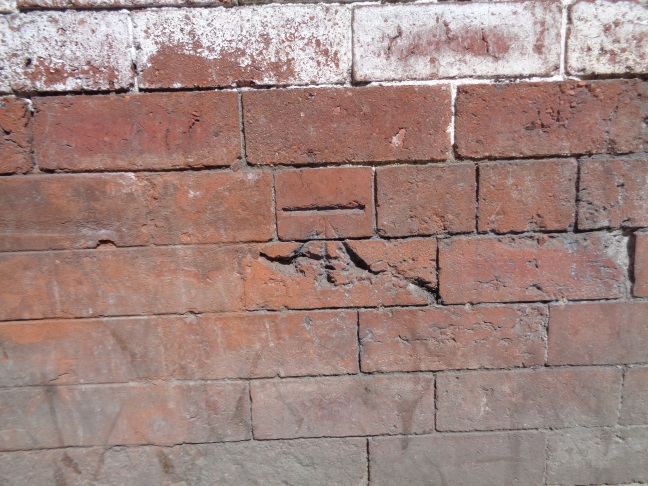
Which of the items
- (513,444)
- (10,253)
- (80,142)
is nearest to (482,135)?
(513,444)

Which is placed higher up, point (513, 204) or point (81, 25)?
point (81, 25)

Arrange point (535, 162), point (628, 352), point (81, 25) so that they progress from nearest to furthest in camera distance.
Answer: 1. point (81, 25)
2. point (535, 162)
3. point (628, 352)

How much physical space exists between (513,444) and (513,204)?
4.61 ft

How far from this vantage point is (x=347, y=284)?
232 cm

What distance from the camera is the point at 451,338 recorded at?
7.78ft

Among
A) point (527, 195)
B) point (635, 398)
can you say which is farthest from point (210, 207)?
point (635, 398)

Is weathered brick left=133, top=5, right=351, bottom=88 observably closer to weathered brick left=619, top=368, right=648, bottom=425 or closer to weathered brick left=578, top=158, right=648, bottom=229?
weathered brick left=578, top=158, right=648, bottom=229

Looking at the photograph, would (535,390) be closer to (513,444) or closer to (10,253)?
(513,444)

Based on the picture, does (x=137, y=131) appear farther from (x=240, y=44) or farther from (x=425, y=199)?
(x=425, y=199)

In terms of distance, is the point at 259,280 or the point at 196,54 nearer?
the point at 196,54

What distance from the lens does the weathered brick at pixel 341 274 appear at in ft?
7.48

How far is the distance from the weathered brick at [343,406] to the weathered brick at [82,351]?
2.10ft

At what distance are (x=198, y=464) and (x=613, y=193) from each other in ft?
9.07

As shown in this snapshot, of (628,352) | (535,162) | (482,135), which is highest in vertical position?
(482,135)
